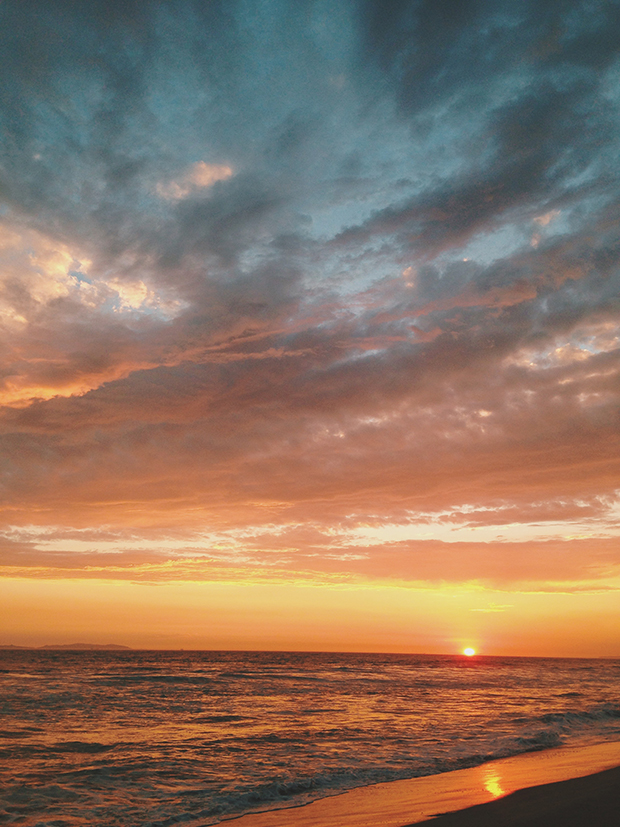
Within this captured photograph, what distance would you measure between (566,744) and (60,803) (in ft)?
56.6

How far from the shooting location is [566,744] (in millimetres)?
18625

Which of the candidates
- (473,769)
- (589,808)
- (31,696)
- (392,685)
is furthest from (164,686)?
(589,808)

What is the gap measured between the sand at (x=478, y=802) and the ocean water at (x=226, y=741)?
0.92 metres

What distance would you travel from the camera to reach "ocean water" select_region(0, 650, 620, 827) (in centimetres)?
1093

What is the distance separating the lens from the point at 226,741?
17.4 metres

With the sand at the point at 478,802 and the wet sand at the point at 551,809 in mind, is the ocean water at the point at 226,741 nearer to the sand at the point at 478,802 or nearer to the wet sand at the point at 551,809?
the sand at the point at 478,802

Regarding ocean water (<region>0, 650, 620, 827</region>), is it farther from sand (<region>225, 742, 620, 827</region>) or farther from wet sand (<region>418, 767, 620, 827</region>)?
wet sand (<region>418, 767, 620, 827</region>)

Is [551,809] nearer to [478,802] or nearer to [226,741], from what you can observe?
[478,802]

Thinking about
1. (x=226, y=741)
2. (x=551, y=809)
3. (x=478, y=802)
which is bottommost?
(x=226, y=741)

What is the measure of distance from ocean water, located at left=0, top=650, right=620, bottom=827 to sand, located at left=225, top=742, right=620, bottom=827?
917mm

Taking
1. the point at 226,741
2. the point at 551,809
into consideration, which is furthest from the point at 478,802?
the point at 226,741

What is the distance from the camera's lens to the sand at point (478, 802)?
9.00 metres

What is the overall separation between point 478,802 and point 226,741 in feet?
33.7

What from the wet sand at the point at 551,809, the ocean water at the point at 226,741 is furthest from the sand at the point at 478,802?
the ocean water at the point at 226,741
